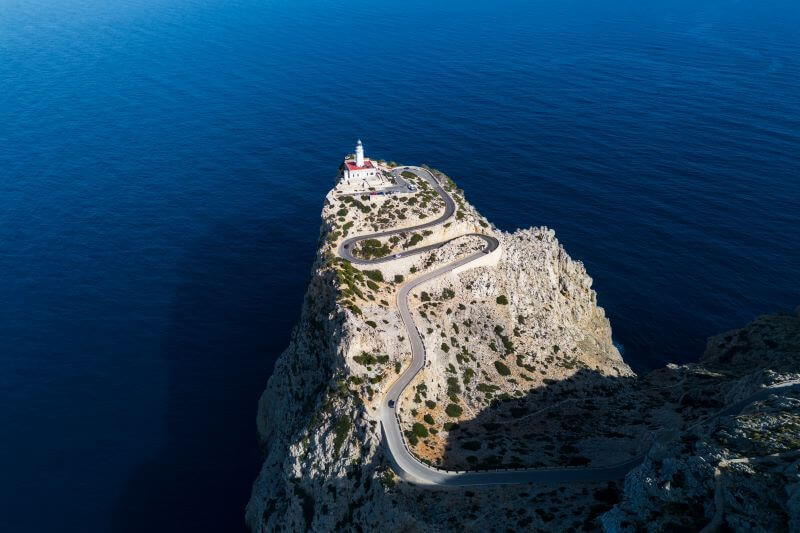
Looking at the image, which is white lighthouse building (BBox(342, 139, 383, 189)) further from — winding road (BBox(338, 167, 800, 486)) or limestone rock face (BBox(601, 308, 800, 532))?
limestone rock face (BBox(601, 308, 800, 532))

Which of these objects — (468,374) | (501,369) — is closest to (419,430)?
(468,374)

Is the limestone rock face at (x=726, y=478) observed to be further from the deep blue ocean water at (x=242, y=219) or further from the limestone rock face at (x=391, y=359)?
the deep blue ocean water at (x=242, y=219)

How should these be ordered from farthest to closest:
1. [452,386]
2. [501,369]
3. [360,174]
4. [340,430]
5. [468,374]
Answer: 1. [360,174]
2. [501,369]
3. [468,374]
4. [452,386]
5. [340,430]

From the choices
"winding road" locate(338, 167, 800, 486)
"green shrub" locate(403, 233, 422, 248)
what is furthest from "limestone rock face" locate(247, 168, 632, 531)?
"winding road" locate(338, 167, 800, 486)

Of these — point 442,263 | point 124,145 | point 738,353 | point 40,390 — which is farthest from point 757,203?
point 124,145

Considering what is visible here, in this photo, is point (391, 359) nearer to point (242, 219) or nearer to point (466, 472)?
point (466, 472)

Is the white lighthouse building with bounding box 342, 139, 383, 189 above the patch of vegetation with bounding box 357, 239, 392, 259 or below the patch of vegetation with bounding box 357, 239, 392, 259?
above

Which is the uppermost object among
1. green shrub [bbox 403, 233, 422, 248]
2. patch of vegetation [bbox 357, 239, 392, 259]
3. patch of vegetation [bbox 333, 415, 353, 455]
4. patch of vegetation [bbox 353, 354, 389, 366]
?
green shrub [bbox 403, 233, 422, 248]
